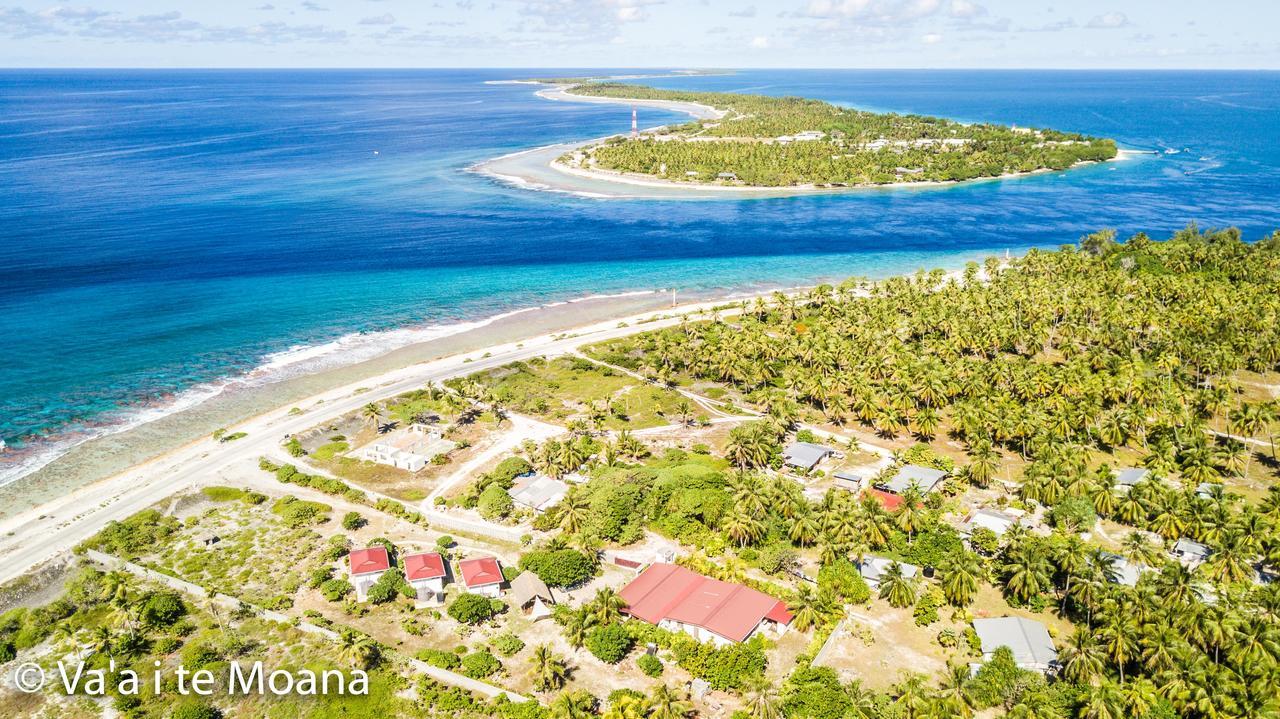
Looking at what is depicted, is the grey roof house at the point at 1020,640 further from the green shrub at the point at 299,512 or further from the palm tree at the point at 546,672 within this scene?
the green shrub at the point at 299,512

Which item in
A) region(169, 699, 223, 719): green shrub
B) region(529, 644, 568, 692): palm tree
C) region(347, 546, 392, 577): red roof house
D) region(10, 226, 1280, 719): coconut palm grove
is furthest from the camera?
region(347, 546, 392, 577): red roof house

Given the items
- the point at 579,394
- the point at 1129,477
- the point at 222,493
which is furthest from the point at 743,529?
the point at 222,493

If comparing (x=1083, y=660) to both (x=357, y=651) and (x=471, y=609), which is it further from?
(x=357, y=651)

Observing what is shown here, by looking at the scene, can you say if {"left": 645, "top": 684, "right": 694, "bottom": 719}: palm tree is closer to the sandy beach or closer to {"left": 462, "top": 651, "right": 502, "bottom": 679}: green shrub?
{"left": 462, "top": 651, "right": 502, "bottom": 679}: green shrub

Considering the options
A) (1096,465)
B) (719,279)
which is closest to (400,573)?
(1096,465)

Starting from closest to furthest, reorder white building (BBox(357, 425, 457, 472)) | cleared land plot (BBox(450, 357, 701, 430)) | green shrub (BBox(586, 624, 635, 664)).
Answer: green shrub (BBox(586, 624, 635, 664))
white building (BBox(357, 425, 457, 472))
cleared land plot (BBox(450, 357, 701, 430))

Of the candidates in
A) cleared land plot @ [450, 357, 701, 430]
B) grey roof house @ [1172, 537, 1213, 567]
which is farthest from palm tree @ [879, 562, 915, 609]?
cleared land plot @ [450, 357, 701, 430]

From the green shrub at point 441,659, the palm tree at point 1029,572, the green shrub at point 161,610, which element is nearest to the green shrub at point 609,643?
the green shrub at point 441,659

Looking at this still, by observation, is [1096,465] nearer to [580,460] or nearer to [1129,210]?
[580,460]

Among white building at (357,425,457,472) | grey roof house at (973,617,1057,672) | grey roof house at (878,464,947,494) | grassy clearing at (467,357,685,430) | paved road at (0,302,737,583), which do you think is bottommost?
paved road at (0,302,737,583)
